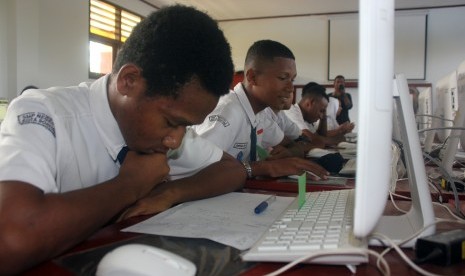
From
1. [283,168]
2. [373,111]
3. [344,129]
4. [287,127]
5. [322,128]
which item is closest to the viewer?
[373,111]

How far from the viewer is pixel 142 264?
443 millimetres

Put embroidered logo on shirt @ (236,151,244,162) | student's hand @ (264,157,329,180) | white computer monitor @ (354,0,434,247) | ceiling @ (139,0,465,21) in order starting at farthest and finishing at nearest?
ceiling @ (139,0,465,21)
embroidered logo on shirt @ (236,151,244,162)
student's hand @ (264,157,329,180)
white computer monitor @ (354,0,434,247)

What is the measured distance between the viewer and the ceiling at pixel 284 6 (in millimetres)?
5715

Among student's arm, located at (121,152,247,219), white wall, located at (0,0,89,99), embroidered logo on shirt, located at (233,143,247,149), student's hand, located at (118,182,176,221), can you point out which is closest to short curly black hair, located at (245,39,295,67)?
embroidered logo on shirt, located at (233,143,247,149)

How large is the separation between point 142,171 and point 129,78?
0.64ft

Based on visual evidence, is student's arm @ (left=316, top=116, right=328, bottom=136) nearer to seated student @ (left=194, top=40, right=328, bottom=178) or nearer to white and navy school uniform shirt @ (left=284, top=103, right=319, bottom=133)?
white and navy school uniform shirt @ (left=284, top=103, right=319, bottom=133)

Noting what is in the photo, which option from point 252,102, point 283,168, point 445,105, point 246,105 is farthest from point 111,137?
point 445,105

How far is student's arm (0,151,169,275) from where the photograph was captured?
54 centimetres

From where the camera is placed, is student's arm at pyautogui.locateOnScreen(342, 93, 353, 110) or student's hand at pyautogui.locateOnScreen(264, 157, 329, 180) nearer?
student's hand at pyautogui.locateOnScreen(264, 157, 329, 180)

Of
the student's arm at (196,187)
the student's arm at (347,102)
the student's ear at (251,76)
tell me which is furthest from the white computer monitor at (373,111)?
the student's arm at (347,102)

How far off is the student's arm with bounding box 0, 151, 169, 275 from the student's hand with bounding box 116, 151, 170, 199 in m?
0.07

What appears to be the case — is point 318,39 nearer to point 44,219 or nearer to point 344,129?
point 344,129

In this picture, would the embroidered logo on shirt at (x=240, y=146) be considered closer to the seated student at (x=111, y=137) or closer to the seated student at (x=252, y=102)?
the seated student at (x=252, y=102)

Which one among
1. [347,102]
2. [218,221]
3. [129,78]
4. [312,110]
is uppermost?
[347,102]
